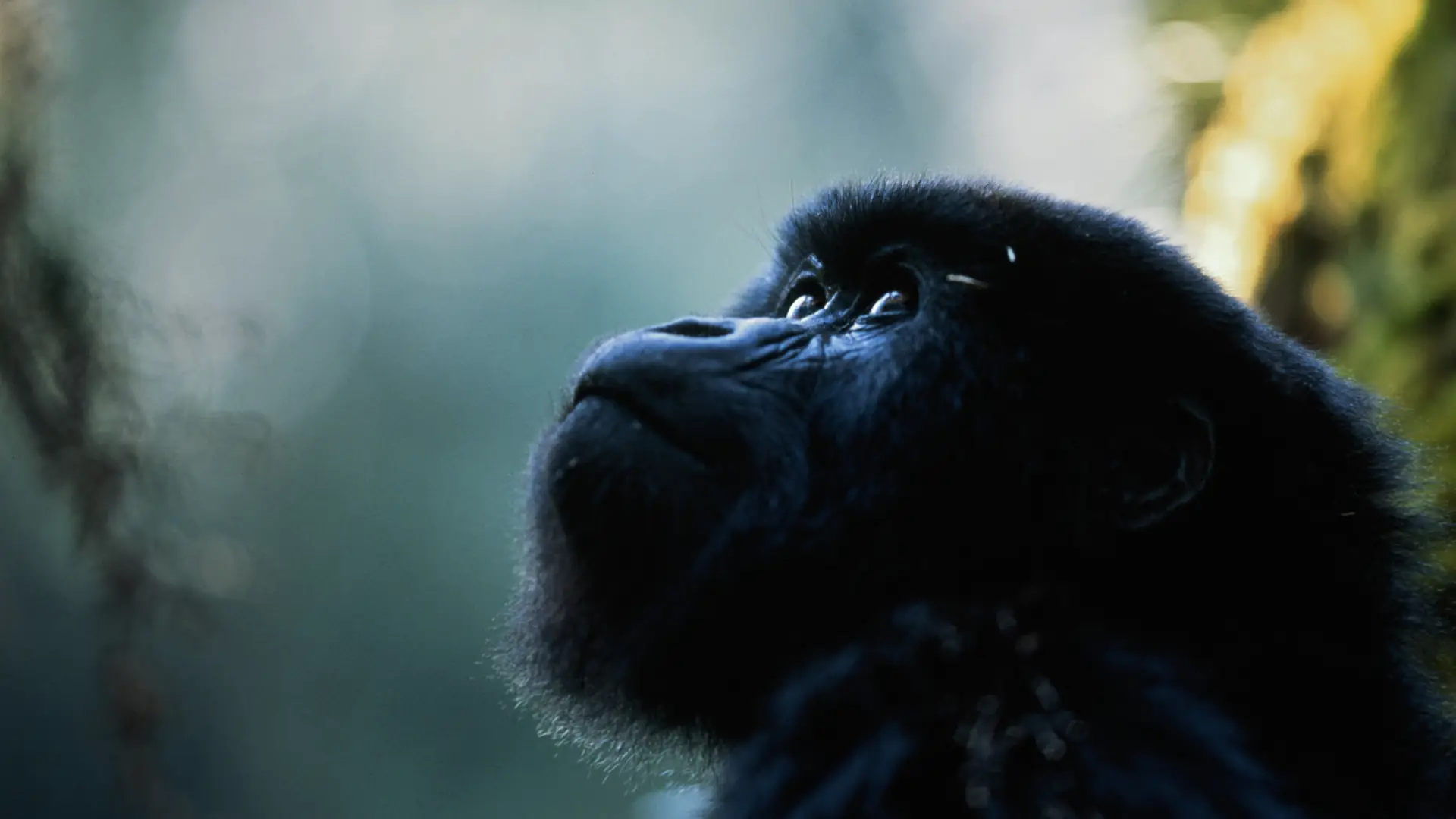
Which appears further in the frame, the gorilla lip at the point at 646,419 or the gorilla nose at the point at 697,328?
the gorilla nose at the point at 697,328

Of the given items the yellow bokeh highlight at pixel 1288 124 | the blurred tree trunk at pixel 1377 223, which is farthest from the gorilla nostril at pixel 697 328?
the yellow bokeh highlight at pixel 1288 124

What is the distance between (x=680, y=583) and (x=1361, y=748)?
92 centimetres

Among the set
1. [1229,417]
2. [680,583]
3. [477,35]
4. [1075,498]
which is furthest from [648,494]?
[477,35]

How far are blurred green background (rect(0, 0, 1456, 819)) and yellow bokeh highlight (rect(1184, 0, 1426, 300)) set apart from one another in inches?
0.4

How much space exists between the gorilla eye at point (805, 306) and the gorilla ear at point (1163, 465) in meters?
0.60

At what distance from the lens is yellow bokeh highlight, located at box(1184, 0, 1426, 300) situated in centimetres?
338

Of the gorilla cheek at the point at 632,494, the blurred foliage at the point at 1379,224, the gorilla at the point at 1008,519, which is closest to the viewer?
the gorilla at the point at 1008,519

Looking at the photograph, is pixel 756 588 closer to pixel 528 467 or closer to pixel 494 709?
pixel 528 467

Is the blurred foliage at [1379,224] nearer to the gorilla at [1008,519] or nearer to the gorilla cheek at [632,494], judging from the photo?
the gorilla at [1008,519]

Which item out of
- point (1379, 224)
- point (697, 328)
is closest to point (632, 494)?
point (697, 328)

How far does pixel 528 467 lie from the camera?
6.70 ft

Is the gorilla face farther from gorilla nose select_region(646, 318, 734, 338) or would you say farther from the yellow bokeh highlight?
the yellow bokeh highlight

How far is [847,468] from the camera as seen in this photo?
5.82 feet

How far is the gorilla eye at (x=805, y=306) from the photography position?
2160mm
